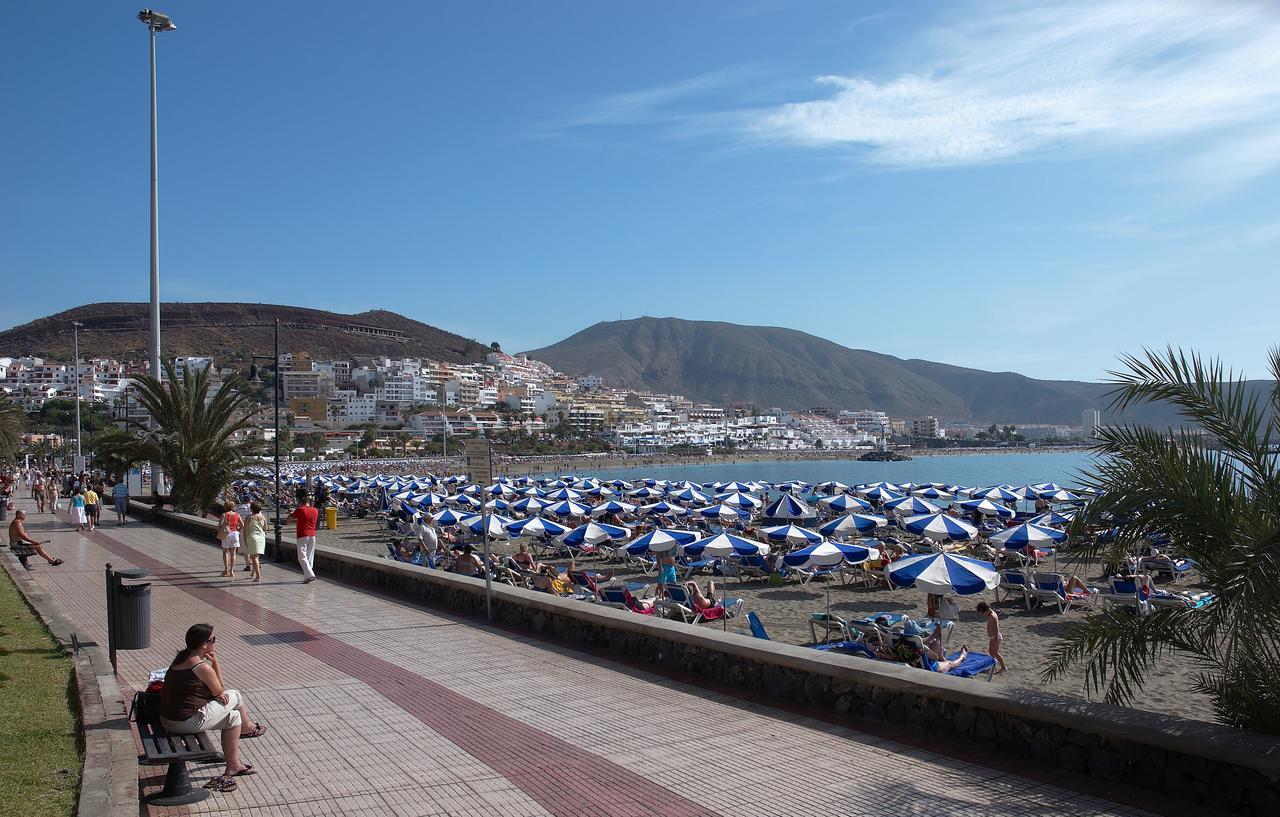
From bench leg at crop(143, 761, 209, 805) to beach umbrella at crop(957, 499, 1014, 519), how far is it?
28871mm

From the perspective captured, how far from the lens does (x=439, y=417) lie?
15350 cm

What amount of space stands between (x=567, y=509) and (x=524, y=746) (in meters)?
23.5

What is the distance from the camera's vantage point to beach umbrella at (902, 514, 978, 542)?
20219 mm

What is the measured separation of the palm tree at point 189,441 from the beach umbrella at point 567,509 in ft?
29.8

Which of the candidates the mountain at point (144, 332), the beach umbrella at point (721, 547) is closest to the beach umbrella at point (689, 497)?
the beach umbrella at point (721, 547)

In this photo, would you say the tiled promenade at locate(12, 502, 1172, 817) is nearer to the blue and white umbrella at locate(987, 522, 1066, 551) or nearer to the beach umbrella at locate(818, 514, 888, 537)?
the blue and white umbrella at locate(987, 522, 1066, 551)

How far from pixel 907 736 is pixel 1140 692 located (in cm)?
605

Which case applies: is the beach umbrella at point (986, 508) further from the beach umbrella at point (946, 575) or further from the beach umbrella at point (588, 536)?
the beach umbrella at point (946, 575)

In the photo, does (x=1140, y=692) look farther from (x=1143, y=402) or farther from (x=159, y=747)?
(x=159, y=747)

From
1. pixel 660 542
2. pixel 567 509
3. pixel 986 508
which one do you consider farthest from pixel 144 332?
pixel 660 542

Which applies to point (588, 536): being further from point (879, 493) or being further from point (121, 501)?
point (879, 493)

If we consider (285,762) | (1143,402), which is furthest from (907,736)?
(285,762)

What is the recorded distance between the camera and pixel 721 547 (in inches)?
722

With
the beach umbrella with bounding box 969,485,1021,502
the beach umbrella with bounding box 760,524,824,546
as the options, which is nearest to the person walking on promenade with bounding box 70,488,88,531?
the beach umbrella with bounding box 760,524,824,546
